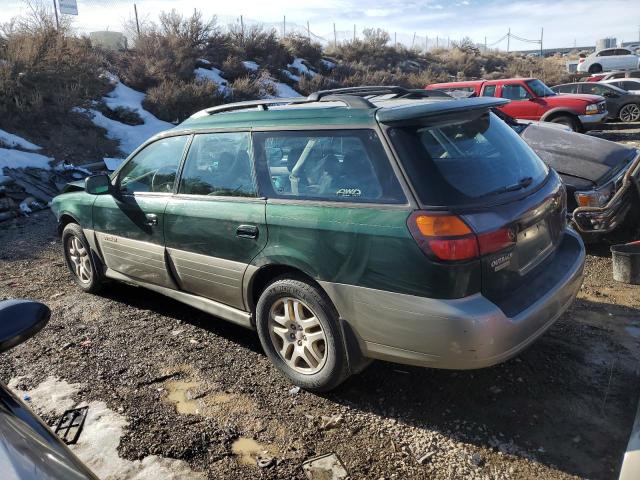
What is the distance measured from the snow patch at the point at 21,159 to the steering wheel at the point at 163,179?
7101mm

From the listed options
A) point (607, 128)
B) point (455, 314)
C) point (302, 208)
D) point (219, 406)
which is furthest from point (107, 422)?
point (607, 128)

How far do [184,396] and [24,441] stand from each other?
1845mm

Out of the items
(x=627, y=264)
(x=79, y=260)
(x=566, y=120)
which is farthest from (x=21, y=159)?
(x=566, y=120)

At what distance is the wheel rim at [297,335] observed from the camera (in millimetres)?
3217

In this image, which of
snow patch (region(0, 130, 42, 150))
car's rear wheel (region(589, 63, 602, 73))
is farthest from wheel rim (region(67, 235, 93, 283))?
car's rear wheel (region(589, 63, 602, 73))

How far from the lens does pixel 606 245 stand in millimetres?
5777

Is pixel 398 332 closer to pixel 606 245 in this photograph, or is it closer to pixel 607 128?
pixel 606 245

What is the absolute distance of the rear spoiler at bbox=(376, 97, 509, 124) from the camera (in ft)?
9.41

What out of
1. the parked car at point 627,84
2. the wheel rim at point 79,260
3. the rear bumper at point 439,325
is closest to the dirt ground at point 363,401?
the rear bumper at point 439,325

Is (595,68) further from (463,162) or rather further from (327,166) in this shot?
(327,166)

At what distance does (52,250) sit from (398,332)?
5674mm

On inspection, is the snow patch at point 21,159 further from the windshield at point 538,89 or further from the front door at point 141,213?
the windshield at point 538,89

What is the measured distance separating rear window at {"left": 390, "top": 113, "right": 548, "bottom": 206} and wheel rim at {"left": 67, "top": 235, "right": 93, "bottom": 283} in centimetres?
354

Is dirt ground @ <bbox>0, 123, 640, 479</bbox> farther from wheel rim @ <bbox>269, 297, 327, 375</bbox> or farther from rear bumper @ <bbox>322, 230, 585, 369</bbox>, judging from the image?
rear bumper @ <bbox>322, 230, 585, 369</bbox>
